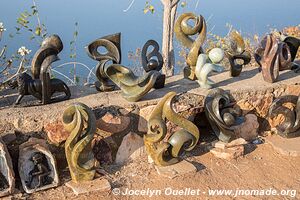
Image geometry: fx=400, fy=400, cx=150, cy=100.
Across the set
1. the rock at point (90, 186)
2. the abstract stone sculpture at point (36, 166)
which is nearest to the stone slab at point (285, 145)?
the rock at point (90, 186)

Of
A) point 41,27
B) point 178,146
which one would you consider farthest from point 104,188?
point 41,27

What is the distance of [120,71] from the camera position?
3.90 m

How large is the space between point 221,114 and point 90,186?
1.47m

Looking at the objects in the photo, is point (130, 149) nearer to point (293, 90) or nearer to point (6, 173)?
point (6, 173)

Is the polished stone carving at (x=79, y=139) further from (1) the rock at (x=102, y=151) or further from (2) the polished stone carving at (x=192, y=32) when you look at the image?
(2) the polished stone carving at (x=192, y=32)

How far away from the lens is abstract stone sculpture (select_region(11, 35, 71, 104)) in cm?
361

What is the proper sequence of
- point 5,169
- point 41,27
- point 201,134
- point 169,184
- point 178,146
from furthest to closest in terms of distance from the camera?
point 41,27, point 201,134, point 178,146, point 169,184, point 5,169

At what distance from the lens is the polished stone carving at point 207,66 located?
13.7 ft

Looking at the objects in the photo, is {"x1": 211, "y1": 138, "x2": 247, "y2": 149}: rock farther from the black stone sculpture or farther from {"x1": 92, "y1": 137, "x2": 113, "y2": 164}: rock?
the black stone sculpture

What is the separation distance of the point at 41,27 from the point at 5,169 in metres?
2.69

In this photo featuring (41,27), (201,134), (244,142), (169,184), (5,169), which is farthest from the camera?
(41,27)

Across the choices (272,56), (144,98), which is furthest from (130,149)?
(272,56)

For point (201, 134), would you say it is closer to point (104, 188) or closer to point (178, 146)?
point (178, 146)

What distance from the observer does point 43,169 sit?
3354mm
